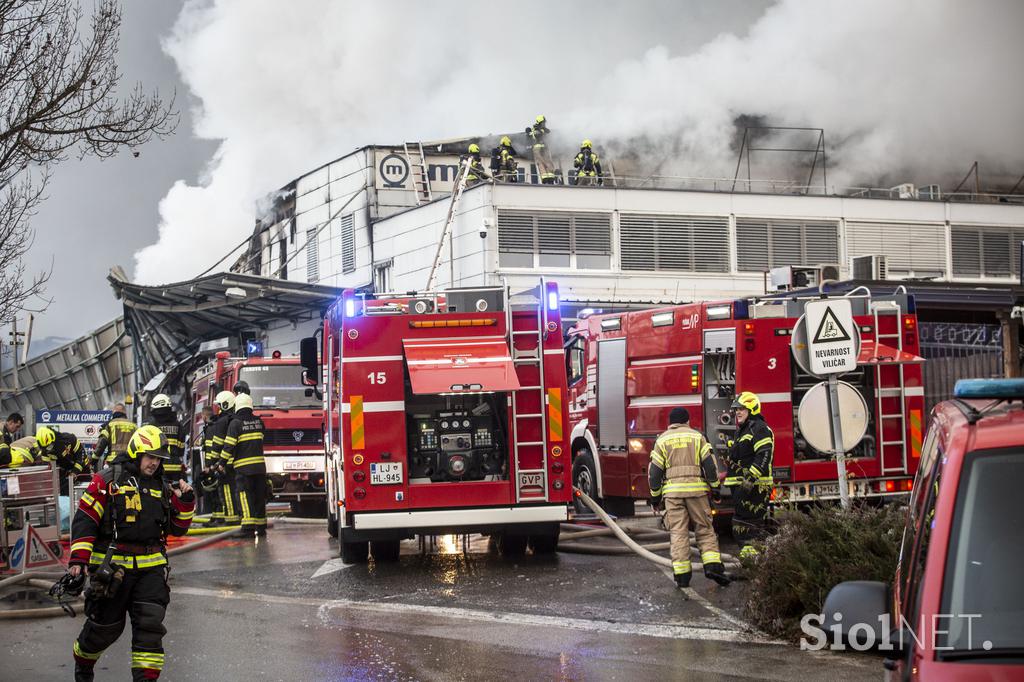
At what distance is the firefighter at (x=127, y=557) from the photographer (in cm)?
675

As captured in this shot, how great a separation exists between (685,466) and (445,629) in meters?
2.58

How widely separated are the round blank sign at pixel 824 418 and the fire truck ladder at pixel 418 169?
24509 mm

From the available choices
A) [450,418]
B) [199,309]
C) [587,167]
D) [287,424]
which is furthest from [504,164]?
[450,418]

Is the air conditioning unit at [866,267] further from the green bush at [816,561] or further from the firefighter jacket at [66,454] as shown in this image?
the firefighter jacket at [66,454]

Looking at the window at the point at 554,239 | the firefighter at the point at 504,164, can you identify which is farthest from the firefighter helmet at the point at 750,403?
the firefighter at the point at 504,164

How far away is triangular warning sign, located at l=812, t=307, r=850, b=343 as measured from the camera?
986cm

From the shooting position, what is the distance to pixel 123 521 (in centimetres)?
693

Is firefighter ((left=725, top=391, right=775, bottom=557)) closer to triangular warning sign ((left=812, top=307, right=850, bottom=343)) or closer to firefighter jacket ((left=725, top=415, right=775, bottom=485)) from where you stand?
firefighter jacket ((left=725, top=415, right=775, bottom=485))

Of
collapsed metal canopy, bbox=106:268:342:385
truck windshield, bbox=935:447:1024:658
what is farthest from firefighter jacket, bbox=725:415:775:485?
collapsed metal canopy, bbox=106:268:342:385

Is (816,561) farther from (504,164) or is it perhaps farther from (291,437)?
(504,164)

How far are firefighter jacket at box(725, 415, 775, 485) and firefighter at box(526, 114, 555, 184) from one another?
23.9m

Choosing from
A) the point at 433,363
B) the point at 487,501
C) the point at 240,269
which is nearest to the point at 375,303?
the point at 433,363

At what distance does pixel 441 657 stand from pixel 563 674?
3.06ft

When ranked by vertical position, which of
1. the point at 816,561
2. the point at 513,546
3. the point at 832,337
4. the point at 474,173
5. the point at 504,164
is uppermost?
the point at 504,164
